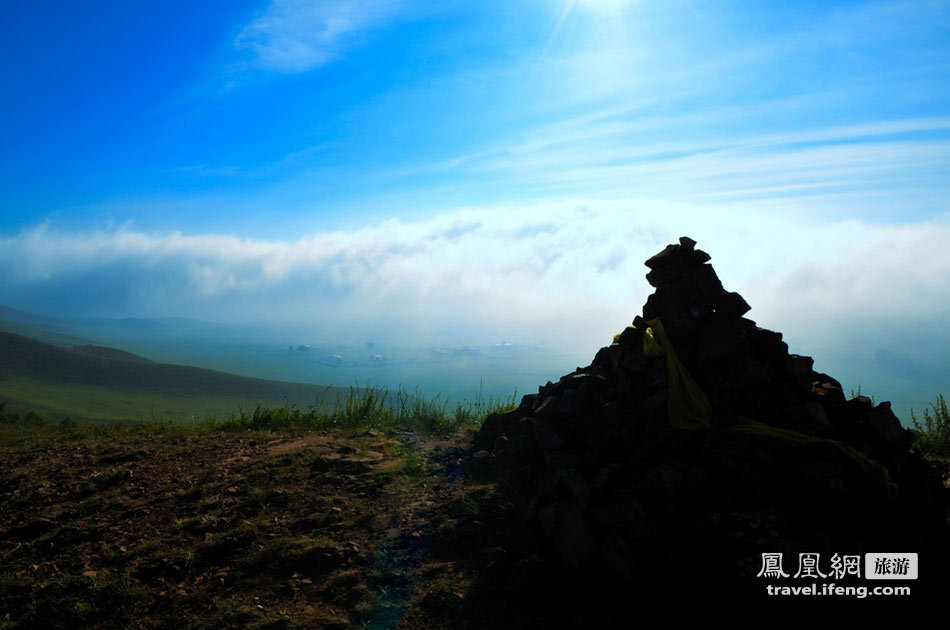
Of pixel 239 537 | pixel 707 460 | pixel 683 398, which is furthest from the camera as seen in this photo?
pixel 239 537

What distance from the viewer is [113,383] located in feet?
142

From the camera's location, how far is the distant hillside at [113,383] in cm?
3844

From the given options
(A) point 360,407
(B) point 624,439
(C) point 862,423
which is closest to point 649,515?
(B) point 624,439

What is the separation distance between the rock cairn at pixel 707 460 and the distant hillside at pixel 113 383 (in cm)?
3443

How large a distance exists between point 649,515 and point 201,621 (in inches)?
168

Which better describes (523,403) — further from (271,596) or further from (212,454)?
(212,454)

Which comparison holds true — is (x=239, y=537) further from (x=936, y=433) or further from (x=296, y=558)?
(x=936, y=433)

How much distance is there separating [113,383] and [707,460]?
50.0 meters

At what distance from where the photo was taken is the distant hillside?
3844 cm

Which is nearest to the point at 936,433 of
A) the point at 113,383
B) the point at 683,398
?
the point at 683,398

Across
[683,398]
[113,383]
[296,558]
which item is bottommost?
[113,383]

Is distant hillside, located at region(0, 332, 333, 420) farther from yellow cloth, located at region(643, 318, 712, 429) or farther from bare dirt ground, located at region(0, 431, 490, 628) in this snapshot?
yellow cloth, located at region(643, 318, 712, 429)

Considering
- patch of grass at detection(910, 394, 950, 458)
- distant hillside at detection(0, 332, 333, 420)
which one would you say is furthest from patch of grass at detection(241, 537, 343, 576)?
distant hillside at detection(0, 332, 333, 420)

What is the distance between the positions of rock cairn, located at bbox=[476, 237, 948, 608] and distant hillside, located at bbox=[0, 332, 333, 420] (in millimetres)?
34427
